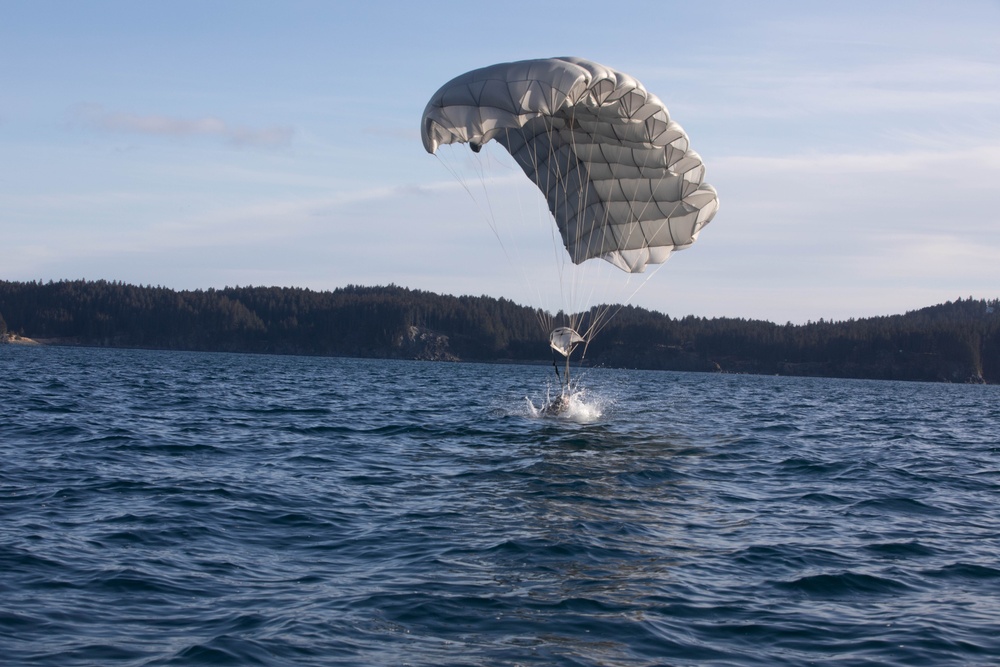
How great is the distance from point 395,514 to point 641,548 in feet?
12.7

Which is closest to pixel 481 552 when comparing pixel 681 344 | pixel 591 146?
pixel 591 146

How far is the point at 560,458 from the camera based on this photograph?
21.5 meters

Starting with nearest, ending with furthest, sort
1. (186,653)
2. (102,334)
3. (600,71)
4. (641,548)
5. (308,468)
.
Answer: (186,653)
(641,548)
(308,468)
(600,71)
(102,334)

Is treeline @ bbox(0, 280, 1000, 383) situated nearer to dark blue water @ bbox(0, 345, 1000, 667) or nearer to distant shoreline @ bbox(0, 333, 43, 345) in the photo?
distant shoreline @ bbox(0, 333, 43, 345)

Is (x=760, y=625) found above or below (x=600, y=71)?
below

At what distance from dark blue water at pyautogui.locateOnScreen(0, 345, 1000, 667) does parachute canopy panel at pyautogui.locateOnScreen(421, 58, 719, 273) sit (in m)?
6.97

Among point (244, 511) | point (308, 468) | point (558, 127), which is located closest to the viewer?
point (244, 511)

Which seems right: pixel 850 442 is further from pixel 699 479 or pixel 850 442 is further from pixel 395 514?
pixel 395 514

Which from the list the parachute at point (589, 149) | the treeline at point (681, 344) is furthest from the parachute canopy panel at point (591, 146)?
the treeline at point (681, 344)

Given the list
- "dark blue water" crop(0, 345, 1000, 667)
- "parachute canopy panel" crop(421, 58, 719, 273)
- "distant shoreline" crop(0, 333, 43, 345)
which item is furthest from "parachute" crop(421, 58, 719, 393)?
"distant shoreline" crop(0, 333, 43, 345)

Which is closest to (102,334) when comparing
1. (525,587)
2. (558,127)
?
(558,127)

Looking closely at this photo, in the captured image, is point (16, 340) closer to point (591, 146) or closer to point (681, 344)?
point (681, 344)

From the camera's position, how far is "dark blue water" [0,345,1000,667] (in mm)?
9102

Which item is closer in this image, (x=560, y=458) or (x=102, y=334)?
(x=560, y=458)
